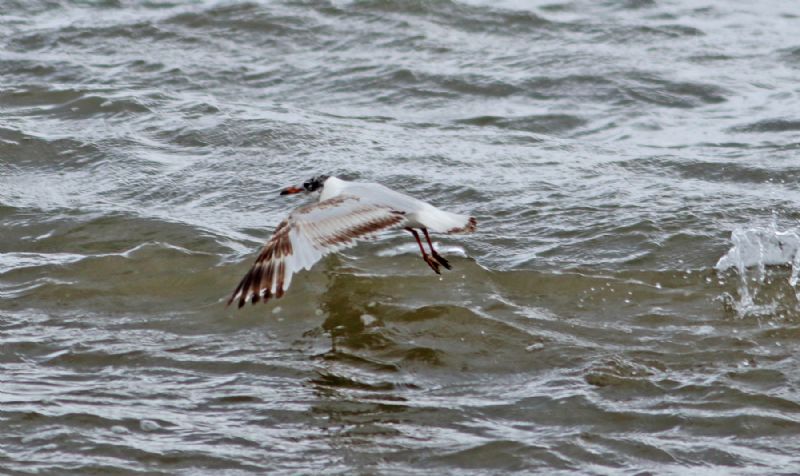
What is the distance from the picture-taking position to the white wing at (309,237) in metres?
6.03

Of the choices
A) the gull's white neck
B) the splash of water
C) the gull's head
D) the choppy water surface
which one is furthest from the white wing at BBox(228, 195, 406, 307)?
the splash of water

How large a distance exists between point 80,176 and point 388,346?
357cm

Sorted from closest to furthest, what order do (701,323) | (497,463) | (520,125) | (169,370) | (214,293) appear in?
(497,463) < (169,370) < (701,323) < (214,293) < (520,125)

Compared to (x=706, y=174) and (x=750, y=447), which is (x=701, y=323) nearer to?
(x=750, y=447)

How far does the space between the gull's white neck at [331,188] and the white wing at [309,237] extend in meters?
0.41

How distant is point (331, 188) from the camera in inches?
273

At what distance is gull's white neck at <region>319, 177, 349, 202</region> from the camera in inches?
268

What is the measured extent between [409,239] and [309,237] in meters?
1.42

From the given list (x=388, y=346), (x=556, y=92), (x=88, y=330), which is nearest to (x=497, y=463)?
(x=388, y=346)

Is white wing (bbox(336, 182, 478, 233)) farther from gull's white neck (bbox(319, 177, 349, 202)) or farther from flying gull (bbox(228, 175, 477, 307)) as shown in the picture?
gull's white neck (bbox(319, 177, 349, 202))

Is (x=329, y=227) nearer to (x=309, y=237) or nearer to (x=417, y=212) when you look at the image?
(x=309, y=237)

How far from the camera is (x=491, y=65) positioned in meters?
10.7

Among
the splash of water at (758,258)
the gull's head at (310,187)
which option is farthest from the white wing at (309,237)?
the splash of water at (758,258)

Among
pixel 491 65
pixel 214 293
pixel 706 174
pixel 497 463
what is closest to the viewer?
pixel 497 463
